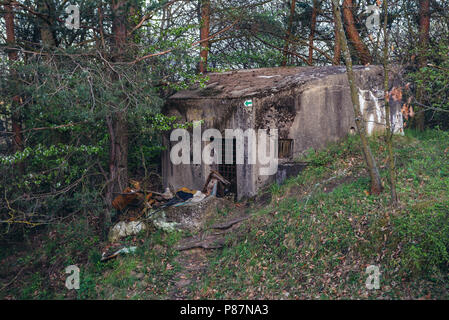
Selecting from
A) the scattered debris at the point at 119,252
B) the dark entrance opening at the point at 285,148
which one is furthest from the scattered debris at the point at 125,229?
the dark entrance opening at the point at 285,148

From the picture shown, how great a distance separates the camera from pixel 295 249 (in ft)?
26.7

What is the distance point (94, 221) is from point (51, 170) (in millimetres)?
1977

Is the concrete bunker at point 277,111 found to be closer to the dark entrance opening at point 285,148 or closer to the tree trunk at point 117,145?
the dark entrance opening at point 285,148

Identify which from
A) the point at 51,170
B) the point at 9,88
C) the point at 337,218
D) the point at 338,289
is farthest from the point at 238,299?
the point at 9,88

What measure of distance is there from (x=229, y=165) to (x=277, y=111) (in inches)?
89.1

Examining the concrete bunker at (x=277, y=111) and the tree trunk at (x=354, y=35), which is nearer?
the concrete bunker at (x=277, y=111)

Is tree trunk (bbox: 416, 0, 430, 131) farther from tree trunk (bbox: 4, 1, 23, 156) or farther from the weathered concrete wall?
tree trunk (bbox: 4, 1, 23, 156)

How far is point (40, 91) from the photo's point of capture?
8.65 m

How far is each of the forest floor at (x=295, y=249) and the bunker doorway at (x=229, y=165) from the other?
0.96 meters

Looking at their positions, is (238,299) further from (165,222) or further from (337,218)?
(165,222)

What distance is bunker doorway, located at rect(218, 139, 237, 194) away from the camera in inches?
461

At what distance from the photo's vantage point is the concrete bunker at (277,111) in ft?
36.9

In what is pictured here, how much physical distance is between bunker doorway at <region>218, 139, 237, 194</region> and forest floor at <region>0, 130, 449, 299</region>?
96cm

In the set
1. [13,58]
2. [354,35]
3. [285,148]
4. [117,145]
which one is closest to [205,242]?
[285,148]
